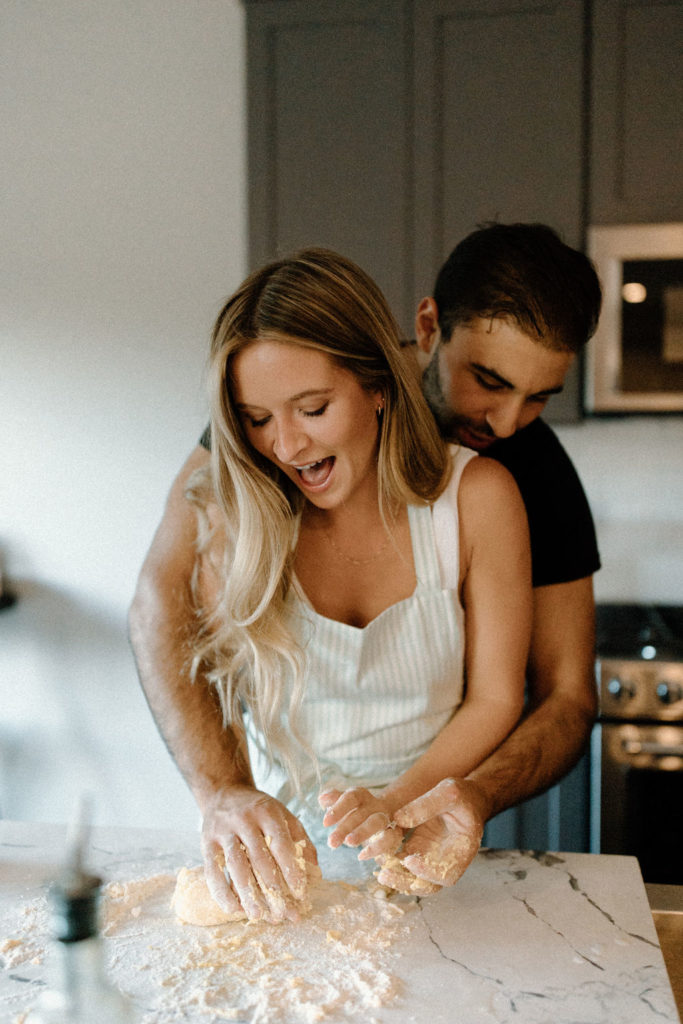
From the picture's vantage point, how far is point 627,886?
1058 mm

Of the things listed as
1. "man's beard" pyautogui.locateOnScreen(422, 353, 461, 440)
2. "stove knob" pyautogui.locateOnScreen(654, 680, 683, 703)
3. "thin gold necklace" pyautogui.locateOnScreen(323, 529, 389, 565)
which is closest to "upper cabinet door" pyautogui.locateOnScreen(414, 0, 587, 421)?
"stove knob" pyautogui.locateOnScreen(654, 680, 683, 703)

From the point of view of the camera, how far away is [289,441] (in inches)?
47.7

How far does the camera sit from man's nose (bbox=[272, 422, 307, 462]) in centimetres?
121

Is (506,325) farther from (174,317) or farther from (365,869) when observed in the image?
(174,317)

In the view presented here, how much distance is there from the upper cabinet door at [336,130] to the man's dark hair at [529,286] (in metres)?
1.08

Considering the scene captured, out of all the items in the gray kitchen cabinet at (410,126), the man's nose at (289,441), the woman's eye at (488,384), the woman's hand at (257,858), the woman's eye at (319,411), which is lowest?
the woman's hand at (257,858)

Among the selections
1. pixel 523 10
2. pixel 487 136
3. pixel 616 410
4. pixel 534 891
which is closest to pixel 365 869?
pixel 534 891

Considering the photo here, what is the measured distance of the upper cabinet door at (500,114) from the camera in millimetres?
2387

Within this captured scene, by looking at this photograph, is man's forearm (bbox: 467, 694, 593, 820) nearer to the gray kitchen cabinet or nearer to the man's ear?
the man's ear

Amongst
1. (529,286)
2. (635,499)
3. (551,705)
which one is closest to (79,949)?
(551,705)

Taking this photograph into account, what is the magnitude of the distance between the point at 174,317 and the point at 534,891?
233 centimetres

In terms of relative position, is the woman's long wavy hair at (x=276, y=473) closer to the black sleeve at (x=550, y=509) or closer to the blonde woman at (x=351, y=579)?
the blonde woman at (x=351, y=579)

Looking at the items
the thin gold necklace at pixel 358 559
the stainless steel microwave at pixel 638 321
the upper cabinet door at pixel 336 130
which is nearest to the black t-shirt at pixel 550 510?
the thin gold necklace at pixel 358 559

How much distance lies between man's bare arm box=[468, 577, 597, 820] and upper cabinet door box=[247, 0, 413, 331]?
1217 mm
